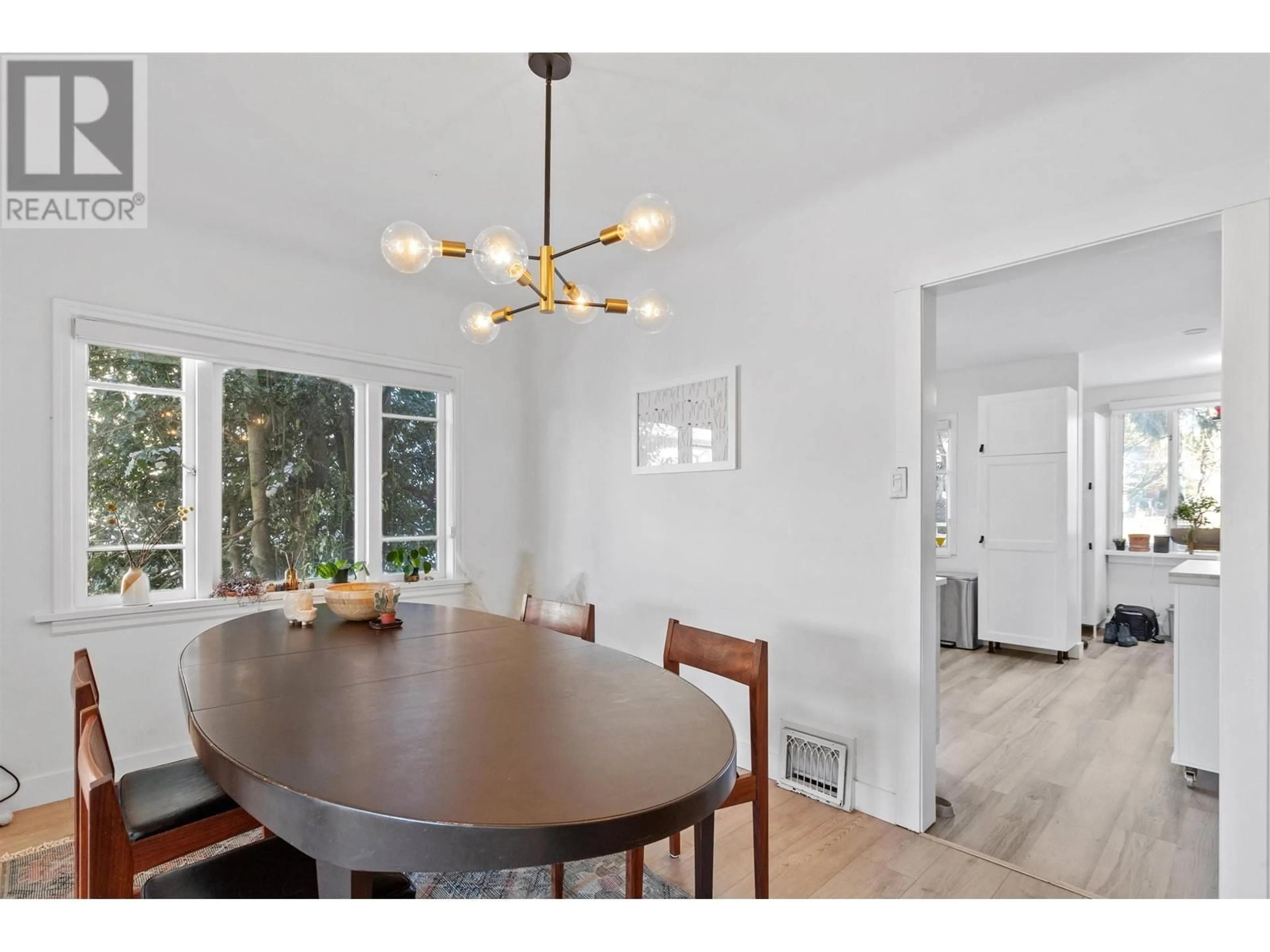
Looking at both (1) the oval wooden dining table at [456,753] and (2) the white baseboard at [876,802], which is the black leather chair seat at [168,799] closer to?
(1) the oval wooden dining table at [456,753]

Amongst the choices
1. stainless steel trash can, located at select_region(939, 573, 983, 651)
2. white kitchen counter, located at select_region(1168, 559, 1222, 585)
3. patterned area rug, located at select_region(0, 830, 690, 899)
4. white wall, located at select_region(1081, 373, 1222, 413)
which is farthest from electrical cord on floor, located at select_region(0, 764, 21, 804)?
white wall, located at select_region(1081, 373, 1222, 413)

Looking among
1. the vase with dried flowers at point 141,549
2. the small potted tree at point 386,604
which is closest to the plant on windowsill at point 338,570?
the vase with dried flowers at point 141,549

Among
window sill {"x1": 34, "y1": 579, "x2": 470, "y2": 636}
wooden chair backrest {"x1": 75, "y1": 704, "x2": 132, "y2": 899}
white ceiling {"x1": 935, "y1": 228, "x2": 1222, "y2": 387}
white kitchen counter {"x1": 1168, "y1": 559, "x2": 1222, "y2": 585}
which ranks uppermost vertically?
white ceiling {"x1": 935, "y1": 228, "x2": 1222, "y2": 387}

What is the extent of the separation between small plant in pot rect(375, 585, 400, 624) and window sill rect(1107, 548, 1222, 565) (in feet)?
22.1

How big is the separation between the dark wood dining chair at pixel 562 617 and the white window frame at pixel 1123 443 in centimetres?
655

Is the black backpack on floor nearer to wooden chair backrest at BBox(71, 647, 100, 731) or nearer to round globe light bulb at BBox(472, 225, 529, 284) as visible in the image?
round globe light bulb at BBox(472, 225, 529, 284)

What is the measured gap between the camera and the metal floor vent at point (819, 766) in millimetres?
2596

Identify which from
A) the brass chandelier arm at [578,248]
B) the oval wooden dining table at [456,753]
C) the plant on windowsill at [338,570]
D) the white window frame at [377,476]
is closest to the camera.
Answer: the oval wooden dining table at [456,753]

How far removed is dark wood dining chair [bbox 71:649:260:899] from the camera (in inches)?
38.5

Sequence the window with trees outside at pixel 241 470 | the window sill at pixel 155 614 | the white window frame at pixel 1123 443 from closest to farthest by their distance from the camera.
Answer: the window sill at pixel 155 614 < the window with trees outside at pixel 241 470 < the white window frame at pixel 1123 443

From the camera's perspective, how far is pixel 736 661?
1.80 meters

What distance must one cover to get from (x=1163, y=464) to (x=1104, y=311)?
11.2ft

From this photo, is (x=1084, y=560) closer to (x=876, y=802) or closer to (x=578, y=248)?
(x=876, y=802)
